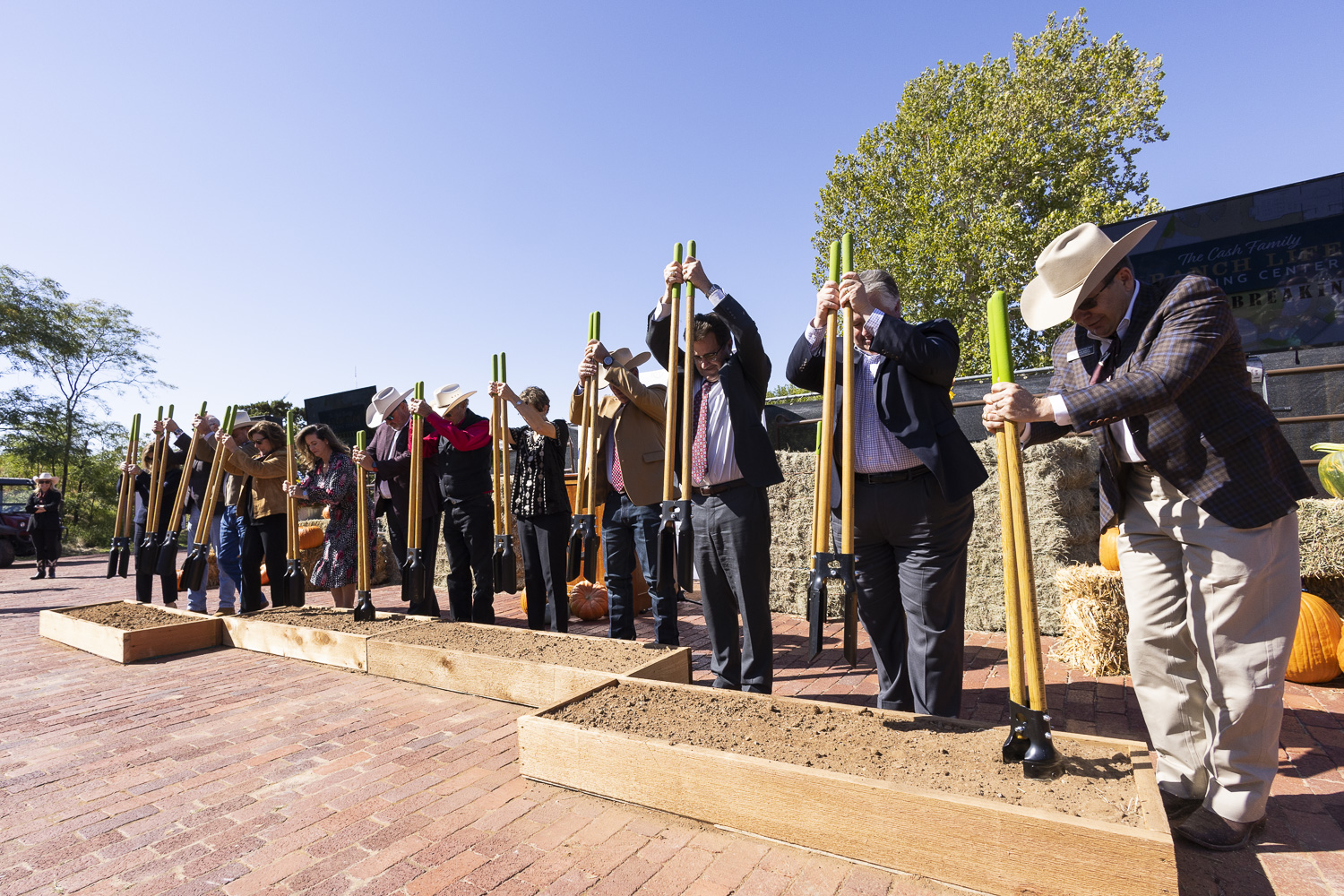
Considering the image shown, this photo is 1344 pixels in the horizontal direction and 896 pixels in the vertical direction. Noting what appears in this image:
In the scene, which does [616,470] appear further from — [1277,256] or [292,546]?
[1277,256]

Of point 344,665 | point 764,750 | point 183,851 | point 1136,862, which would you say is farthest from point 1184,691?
point 344,665

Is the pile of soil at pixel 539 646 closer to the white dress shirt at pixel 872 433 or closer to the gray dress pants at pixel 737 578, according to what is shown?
the gray dress pants at pixel 737 578

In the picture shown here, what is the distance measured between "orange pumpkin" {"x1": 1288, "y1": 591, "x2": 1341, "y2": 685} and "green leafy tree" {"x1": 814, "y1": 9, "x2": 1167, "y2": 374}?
17222mm

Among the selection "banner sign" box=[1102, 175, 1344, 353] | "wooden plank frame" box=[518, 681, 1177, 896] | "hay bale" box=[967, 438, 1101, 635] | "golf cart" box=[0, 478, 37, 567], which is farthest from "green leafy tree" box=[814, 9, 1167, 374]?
"golf cart" box=[0, 478, 37, 567]

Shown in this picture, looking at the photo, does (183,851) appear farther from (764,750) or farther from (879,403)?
(879,403)

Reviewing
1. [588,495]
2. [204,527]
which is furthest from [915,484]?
[204,527]

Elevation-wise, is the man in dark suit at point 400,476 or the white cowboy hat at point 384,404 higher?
the white cowboy hat at point 384,404

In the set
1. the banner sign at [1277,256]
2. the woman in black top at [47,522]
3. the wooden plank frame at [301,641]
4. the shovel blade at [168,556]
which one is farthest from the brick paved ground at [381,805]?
the woman in black top at [47,522]

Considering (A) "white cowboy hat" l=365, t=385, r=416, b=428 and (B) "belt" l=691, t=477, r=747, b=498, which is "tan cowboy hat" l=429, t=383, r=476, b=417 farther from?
(B) "belt" l=691, t=477, r=747, b=498

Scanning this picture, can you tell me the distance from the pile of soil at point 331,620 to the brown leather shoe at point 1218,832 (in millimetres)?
4504

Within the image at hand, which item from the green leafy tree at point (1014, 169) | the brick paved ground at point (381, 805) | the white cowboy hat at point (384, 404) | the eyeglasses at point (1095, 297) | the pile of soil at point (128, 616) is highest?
the green leafy tree at point (1014, 169)

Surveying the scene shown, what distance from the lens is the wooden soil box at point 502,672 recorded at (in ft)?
12.1

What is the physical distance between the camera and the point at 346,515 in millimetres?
6395

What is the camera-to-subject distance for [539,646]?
445 cm
